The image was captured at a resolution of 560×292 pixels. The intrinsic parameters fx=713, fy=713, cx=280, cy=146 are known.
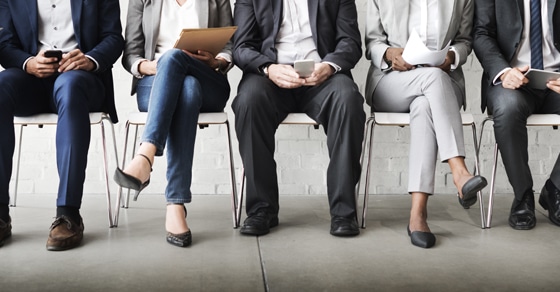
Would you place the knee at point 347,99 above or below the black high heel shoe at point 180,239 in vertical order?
above

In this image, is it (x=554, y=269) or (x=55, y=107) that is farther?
(x=55, y=107)

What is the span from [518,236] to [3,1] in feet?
8.44

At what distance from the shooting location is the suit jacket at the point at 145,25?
3438mm

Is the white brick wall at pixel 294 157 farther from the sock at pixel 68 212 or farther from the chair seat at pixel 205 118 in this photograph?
the sock at pixel 68 212

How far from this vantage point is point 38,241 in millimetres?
2971

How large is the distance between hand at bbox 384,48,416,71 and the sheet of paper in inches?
4.0

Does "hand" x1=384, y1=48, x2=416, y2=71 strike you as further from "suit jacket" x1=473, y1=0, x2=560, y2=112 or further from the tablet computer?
the tablet computer

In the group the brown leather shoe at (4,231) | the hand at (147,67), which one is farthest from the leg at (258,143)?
the brown leather shoe at (4,231)

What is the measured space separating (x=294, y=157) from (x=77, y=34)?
151cm

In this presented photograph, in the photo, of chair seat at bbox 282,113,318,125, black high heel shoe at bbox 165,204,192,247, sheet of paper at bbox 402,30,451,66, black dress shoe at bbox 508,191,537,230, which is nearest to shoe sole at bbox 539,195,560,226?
black dress shoe at bbox 508,191,537,230

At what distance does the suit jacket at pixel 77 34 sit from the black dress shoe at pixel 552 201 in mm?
2150

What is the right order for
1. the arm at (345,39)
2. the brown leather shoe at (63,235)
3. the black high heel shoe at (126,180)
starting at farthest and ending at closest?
1. the arm at (345,39)
2. the brown leather shoe at (63,235)
3. the black high heel shoe at (126,180)

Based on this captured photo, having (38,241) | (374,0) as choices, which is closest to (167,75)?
(38,241)

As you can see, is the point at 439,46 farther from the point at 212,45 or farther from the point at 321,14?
the point at 212,45
